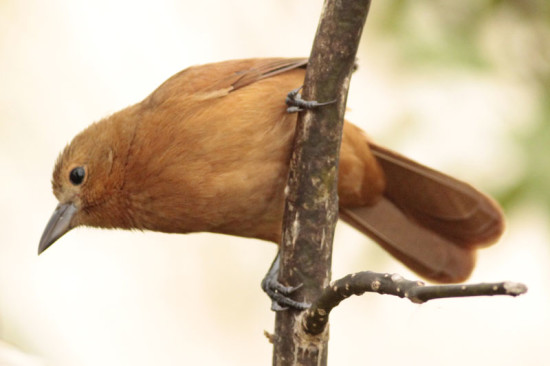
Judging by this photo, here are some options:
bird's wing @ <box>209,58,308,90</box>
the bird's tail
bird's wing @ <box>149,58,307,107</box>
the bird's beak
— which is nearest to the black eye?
the bird's beak

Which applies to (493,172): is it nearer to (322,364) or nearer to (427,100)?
(427,100)

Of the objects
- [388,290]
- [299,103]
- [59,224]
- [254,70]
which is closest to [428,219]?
[254,70]

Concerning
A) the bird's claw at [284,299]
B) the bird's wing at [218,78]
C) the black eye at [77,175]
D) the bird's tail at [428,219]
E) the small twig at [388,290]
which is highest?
the bird's wing at [218,78]

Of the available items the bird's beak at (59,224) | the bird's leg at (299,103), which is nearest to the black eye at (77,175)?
the bird's beak at (59,224)

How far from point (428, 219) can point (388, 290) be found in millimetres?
2297

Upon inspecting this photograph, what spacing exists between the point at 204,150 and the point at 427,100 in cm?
146

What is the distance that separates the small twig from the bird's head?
1.31m

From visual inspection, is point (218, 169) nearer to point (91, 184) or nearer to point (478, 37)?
point (91, 184)

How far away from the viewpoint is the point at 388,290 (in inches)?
75.7

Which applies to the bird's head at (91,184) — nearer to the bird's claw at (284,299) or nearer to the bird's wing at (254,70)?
the bird's wing at (254,70)

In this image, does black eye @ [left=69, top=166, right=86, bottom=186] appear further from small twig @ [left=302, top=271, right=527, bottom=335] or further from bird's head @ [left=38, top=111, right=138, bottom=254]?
small twig @ [left=302, top=271, right=527, bottom=335]

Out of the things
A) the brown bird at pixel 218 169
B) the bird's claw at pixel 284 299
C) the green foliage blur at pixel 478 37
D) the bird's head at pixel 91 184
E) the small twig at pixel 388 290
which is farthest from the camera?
the green foliage blur at pixel 478 37

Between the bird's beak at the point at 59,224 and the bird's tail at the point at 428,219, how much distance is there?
1368 mm

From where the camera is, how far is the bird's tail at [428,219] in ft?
13.0
